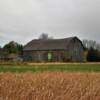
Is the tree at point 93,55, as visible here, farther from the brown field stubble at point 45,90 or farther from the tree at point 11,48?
the brown field stubble at point 45,90

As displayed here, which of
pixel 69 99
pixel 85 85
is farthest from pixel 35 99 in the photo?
pixel 85 85

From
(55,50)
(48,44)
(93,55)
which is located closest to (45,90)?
(93,55)

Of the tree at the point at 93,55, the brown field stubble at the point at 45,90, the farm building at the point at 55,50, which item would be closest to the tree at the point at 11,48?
the farm building at the point at 55,50

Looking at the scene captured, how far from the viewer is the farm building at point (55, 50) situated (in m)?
56.6

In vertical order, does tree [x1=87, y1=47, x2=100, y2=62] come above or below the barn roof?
below

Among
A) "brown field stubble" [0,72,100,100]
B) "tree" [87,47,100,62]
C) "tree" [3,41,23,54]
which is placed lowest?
"brown field stubble" [0,72,100,100]

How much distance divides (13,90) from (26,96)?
0.47 meters

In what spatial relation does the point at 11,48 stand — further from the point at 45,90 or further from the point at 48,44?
the point at 45,90

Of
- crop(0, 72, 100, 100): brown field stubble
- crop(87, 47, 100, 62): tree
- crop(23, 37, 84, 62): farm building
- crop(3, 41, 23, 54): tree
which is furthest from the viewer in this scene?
crop(3, 41, 23, 54): tree

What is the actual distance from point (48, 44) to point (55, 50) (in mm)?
3406

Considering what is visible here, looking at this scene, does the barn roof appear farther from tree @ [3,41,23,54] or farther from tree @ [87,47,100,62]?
tree @ [87,47,100,62]

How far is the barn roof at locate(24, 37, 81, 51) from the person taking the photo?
57531mm

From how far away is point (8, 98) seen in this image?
5.55m

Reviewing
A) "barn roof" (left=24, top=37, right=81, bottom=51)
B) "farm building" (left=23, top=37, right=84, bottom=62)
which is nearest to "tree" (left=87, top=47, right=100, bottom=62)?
"farm building" (left=23, top=37, right=84, bottom=62)
